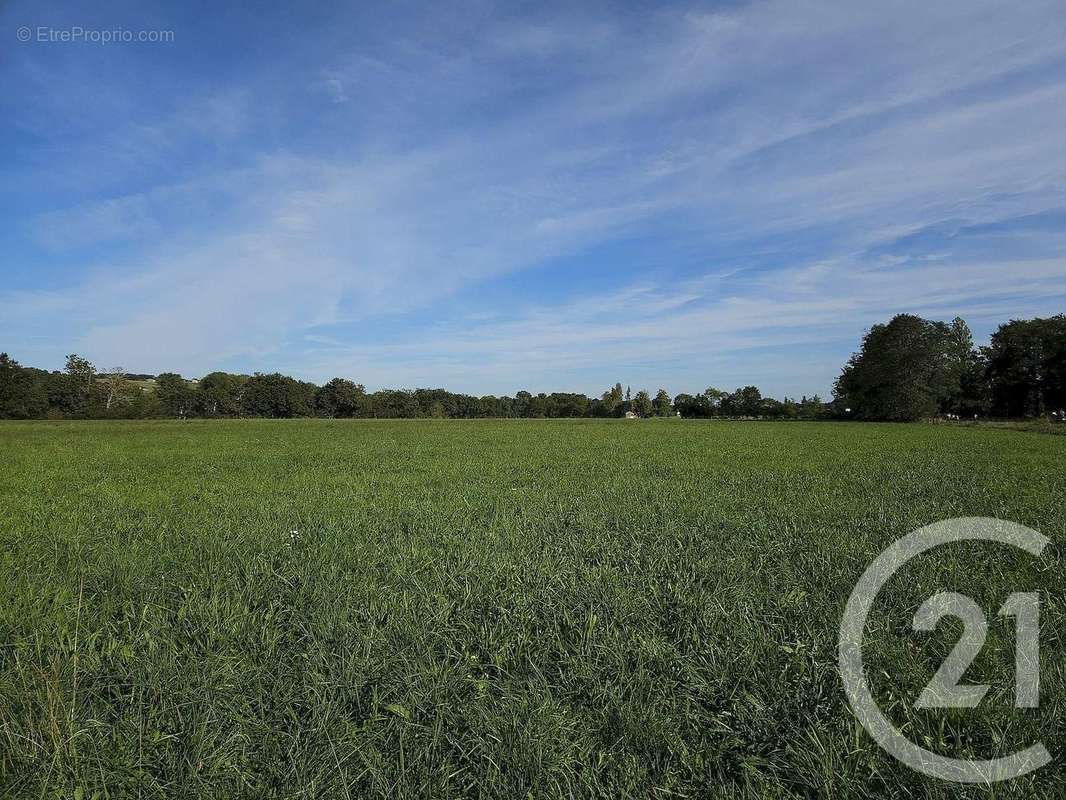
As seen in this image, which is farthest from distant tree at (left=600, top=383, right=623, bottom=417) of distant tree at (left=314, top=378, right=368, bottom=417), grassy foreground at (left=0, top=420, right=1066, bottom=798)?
grassy foreground at (left=0, top=420, right=1066, bottom=798)

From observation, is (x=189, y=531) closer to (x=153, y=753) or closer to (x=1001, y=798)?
(x=153, y=753)

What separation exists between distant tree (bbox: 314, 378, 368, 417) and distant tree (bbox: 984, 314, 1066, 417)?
11864 centimetres

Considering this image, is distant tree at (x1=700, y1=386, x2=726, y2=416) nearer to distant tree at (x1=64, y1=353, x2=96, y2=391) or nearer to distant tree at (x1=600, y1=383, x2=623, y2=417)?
distant tree at (x1=600, y1=383, x2=623, y2=417)

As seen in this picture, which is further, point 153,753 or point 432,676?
point 432,676

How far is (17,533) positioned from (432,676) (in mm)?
7688

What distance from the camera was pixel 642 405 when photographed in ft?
538

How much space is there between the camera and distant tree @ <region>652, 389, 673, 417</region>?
526 ft

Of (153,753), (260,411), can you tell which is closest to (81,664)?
(153,753)

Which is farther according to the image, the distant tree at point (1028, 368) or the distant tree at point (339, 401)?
the distant tree at point (339, 401)

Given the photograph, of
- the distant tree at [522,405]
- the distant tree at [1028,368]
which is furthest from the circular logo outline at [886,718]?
the distant tree at [522,405]

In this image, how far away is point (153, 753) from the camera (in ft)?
10.1

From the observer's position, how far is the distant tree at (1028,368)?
261 ft

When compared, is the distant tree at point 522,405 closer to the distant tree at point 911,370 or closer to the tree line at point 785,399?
the tree line at point 785,399

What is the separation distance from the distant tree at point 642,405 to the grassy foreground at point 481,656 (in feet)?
512
